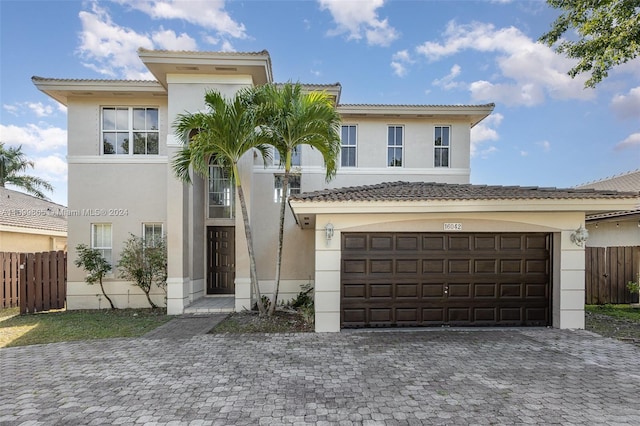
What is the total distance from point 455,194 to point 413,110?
5.56 meters

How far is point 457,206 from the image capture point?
7.48 m

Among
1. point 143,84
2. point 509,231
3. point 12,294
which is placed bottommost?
point 12,294

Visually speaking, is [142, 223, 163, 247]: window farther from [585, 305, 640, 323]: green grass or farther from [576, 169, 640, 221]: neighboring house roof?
[576, 169, 640, 221]: neighboring house roof

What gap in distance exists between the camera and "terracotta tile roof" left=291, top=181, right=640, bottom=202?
24.4 ft

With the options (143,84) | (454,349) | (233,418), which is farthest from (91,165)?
(454,349)

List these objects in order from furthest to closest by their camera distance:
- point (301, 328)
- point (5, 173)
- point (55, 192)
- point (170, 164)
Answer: point (55, 192) < point (5, 173) < point (170, 164) < point (301, 328)

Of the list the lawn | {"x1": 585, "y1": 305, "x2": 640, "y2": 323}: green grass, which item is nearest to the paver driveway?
the lawn

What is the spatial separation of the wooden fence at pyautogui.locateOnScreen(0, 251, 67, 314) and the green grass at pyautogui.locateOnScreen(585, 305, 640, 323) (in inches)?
696

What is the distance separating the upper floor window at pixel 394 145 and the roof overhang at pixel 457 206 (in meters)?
5.45

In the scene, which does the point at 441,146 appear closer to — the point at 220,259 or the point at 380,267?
the point at 380,267

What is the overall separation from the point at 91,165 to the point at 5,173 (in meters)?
14.4

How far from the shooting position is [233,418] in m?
3.84

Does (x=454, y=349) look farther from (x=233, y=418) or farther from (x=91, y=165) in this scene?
(x=91, y=165)

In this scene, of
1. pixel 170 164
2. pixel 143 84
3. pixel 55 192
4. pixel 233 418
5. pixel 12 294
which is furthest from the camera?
pixel 55 192
